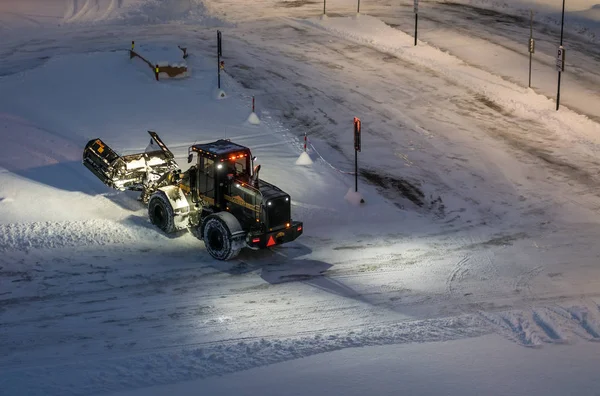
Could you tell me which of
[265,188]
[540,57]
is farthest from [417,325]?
[540,57]

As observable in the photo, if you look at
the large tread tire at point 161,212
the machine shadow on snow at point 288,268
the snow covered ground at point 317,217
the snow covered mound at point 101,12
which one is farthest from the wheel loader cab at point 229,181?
the snow covered mound at point 101,12

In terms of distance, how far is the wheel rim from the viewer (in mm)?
19305

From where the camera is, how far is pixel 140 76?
103 ft

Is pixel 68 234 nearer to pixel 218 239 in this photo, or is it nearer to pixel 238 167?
pixel 218 239

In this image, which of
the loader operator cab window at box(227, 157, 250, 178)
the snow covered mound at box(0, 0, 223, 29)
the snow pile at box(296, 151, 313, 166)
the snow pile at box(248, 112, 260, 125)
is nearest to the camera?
the loader operator cab window at box(227, 157, 250, 178)

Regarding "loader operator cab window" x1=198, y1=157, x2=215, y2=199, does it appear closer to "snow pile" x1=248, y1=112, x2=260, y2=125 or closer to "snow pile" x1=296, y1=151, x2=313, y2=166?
"snow pile" x1=296, y1=151, x2=313, y2=166

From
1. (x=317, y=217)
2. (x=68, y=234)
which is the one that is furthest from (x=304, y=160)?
(x=68, y=234)

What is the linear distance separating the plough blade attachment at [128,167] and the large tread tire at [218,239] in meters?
3.11

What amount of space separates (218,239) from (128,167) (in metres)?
4.37

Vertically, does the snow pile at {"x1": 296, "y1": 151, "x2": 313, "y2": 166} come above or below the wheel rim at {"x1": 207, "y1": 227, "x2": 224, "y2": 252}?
above

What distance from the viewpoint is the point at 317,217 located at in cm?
2245

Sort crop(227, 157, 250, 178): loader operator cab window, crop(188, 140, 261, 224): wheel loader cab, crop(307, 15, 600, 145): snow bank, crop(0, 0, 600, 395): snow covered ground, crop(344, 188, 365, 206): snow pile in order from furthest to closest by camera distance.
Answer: crop(307, 15, 600, 145): snow bank, crop(344, 188, 365, 206): snow pile, crop(227, 157, 250, 178): loader operator cab window, crop(188, 140, 261, 224): wheel loader cab, crop(0, 0, 600, 395): snow covered ground

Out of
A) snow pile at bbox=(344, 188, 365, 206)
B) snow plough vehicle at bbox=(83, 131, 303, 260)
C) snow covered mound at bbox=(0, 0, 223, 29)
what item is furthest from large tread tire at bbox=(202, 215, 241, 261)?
snow covered mound at bbox=(0, 0, 223, 29)

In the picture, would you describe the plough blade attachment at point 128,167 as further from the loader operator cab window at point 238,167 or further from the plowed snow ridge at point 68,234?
the loader operator cab window at point 238,167
